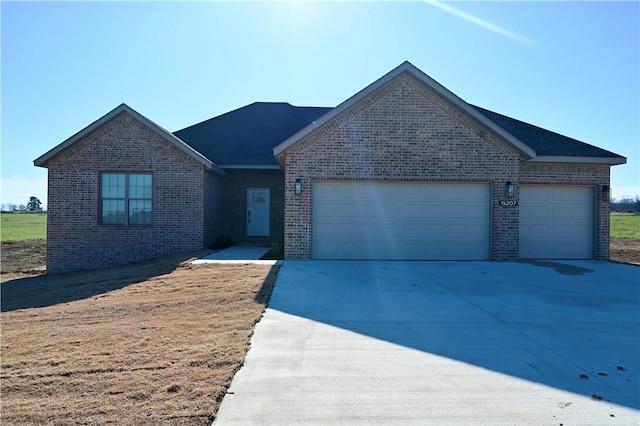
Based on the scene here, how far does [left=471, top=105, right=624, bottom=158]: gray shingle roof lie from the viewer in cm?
1345

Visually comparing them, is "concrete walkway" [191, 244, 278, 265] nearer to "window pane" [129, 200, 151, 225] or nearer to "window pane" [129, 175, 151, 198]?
"window pane" [129, 200, 151, 225]

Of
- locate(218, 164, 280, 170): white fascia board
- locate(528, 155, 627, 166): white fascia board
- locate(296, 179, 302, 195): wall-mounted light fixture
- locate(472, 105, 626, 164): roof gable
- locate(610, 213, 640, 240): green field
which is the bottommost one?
locate(610, 213, 640, 240): green field

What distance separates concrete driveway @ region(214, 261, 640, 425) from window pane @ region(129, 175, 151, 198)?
7.70 meters

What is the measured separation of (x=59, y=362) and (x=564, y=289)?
9.03m

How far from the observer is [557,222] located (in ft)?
45.4

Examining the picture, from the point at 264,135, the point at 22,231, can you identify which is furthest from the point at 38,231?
the point at 264,135

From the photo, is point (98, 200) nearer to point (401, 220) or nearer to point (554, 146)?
point (401, 220)

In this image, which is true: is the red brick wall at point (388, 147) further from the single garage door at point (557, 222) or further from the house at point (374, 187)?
the single garage door at point (557, 222)

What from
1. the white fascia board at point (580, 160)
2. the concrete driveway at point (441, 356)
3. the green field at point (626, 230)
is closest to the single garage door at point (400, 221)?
the white fascia board at point (580, 160)

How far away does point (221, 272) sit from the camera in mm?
10234

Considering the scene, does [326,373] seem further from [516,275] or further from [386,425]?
[516,275]

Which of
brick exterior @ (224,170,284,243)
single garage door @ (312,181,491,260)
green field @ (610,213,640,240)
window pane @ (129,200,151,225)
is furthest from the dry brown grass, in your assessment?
green field @ (610,213,640,240)

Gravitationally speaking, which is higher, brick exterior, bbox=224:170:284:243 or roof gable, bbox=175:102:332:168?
roof gable, bbox=175:102:332:168

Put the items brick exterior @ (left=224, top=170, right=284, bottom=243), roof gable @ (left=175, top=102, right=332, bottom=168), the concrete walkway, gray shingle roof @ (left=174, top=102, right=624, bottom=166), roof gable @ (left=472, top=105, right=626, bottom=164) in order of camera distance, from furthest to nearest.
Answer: brick exterior @ (left=224, top=170, right=284, bottom=243) → roof gable @ (left=175, top=102, right=332, bottom=168) → gray shingle roof @ (left=174, top=102, right=624, bottom=166) → roof gable @ (left=472, top=105, right=626, bottom=164) → the concrete walkway
